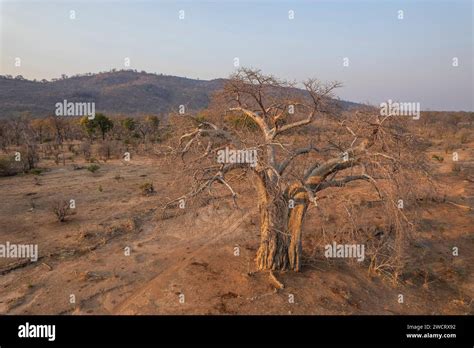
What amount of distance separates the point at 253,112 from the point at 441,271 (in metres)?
5.08

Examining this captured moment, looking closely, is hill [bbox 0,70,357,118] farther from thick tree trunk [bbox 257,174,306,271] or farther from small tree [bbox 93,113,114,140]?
thick tree trunk [bbox 257,174,306,271]

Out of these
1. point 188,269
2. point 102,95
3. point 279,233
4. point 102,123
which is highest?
point 102,95

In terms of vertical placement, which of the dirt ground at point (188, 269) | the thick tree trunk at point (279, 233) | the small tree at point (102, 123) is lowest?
the dirt ground at point (188, 269)

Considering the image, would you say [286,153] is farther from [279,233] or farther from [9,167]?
[9,167]

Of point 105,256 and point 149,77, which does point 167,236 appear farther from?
point 149,77

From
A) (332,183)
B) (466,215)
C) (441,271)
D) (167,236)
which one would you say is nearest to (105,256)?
(167,236)

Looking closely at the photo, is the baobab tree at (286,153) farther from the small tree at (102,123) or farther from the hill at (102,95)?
the hill at (102,95)

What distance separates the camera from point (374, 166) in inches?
256

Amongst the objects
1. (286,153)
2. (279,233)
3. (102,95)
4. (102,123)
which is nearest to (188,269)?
(279,233)

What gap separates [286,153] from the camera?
717cm

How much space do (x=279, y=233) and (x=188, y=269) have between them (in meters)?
1.88

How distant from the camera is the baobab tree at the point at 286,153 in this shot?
251 inches

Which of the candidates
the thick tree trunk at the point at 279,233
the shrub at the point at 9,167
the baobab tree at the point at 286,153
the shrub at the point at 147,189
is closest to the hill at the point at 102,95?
the shrub at the point at 9,167

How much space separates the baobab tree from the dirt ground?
614mm
